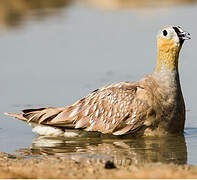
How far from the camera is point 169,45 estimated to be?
1206cm

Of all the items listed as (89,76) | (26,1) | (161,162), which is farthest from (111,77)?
(26,1)

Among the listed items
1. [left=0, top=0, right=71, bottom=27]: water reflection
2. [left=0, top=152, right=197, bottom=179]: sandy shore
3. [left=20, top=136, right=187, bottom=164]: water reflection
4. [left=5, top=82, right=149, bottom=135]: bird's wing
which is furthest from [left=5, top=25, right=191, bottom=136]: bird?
[left=0, top=0, right=71, bottom=27]: water reflection

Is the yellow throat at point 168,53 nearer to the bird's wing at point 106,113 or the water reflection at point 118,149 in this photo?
the bird's wing at point 106,113

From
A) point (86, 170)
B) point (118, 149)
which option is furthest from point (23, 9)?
point (86, 170)

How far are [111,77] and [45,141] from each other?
513 cm

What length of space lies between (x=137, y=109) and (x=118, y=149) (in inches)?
43.4

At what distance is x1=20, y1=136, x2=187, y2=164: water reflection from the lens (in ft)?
33.4

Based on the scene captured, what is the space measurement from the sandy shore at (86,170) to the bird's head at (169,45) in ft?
10.6

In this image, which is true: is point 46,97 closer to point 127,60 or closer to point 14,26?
point 127,60

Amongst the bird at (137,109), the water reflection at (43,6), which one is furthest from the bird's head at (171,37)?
the water reflection at (43,6)

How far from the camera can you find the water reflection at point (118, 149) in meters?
10.2

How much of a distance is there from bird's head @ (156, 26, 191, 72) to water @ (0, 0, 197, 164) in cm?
137

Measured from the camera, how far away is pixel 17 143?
11727mm

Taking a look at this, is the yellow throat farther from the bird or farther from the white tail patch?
the white tail patch
